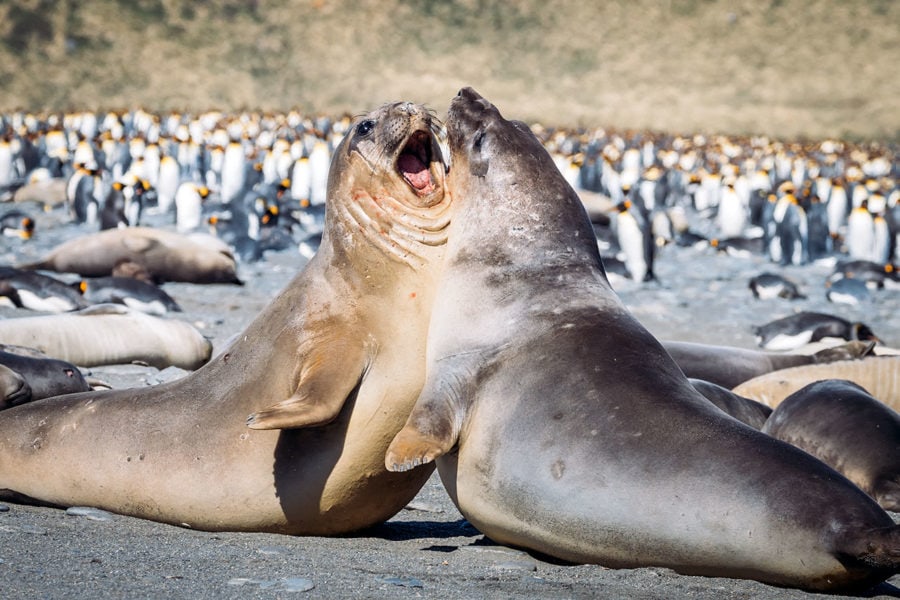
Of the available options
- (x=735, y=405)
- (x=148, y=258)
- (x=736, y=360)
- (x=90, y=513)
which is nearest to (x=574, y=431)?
(x=90, y=513)

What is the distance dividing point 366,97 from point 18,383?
160 feet

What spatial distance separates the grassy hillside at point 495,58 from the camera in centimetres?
5038

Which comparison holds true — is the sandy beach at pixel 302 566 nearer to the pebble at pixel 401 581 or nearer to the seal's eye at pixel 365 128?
the pebble at pixel 401 581

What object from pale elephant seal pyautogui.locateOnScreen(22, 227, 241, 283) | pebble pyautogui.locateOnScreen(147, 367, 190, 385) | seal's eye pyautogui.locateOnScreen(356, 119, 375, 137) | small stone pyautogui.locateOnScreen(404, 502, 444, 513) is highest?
seal's eye pyautogui.locateOnScreen(356, 119, 375, 137)

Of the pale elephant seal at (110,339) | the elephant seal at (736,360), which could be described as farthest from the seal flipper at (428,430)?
the pale elephant seal at (110,339)

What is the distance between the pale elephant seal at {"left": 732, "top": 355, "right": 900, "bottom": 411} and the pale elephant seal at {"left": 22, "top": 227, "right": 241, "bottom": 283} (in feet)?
25.6

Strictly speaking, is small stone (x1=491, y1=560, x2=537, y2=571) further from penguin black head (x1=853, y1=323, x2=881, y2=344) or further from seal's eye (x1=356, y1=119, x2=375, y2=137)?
penguin black head (x1=853, y1=323, x2=881, y2=344)

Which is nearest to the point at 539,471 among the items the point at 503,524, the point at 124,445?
the point at 503,524

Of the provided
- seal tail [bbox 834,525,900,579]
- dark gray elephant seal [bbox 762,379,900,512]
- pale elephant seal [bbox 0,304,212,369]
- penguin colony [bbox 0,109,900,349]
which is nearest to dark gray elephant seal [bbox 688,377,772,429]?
dark gray elephant seal [bbox 762,379,900,512]

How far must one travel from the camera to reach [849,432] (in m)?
5.57

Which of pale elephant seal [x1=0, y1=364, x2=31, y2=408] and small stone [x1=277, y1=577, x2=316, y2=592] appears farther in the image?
pale elephant seal [x1=0, y1=364, x2=31, y2=408]

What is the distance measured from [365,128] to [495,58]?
52849 millimetres

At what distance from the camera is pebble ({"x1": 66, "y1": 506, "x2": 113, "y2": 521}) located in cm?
432

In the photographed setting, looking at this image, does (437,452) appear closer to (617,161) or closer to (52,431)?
(52,431)
